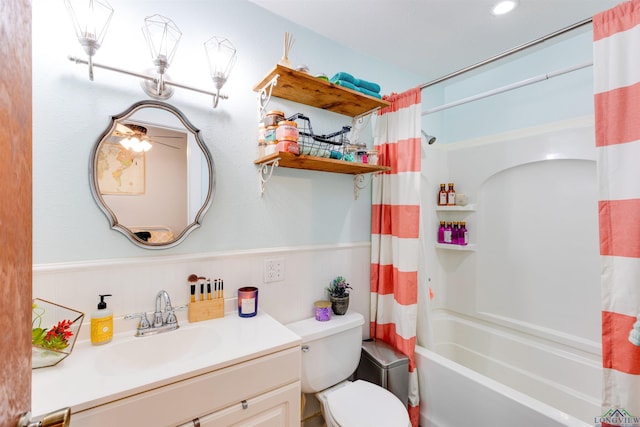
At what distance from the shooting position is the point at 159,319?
1.20 meters

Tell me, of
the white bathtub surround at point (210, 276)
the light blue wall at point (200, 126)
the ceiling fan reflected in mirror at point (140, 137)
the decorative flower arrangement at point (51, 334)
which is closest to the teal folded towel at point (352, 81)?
the light blue wall at point (200, 126)

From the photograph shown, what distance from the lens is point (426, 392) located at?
1.68 meters

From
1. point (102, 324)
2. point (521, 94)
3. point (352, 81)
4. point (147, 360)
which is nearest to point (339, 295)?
point (147, 360)

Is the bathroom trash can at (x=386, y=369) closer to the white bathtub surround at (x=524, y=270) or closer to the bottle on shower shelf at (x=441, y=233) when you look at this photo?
the white bathtub surround at (x=524, y=270)

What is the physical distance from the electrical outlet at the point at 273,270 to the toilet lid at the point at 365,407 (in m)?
0.67

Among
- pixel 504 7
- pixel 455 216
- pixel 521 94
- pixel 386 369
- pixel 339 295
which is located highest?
pixel 504 7

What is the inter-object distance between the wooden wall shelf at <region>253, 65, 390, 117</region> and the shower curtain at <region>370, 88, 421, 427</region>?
21 cm

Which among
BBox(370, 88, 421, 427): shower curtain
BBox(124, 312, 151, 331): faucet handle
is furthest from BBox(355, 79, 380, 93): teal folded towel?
BBox(124, 312, 151, 331): faucet handle

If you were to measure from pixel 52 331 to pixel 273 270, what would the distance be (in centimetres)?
90

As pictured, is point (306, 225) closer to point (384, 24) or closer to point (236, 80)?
point (236, 80)

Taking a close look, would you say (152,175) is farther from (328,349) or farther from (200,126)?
A: (328,349)

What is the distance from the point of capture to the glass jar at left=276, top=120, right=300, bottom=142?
1.30 metres

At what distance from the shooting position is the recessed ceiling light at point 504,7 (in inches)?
57.9

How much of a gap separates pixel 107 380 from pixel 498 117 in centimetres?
283
